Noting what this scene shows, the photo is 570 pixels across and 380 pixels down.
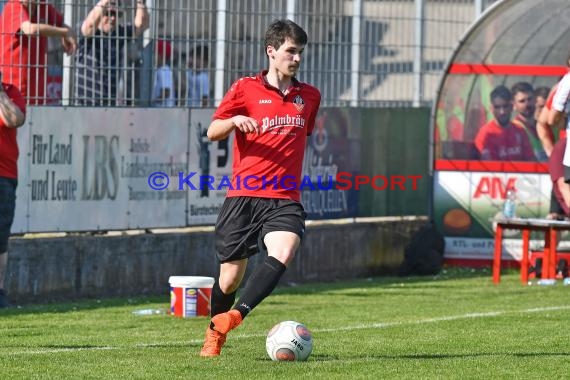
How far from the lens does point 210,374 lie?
28.5ft

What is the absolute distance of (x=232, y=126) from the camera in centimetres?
951

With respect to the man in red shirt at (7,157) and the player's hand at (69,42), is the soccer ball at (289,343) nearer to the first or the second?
the man in red shirt at (7,157)

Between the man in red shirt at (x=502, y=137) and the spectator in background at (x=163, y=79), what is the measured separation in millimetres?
4754

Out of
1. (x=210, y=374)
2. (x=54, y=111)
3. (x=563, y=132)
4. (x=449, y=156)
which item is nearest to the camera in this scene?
(x=210, y=374)

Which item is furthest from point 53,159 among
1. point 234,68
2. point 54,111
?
point 234,68

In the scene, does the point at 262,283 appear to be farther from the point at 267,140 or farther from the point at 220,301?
the point at 267,140

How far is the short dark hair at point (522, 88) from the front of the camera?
62.5 feet

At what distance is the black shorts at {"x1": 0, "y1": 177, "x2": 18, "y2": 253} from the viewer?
13.5m

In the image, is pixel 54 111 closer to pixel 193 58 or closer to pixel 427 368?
pixel 193 58

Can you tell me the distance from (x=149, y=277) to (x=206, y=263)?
3.04 ft

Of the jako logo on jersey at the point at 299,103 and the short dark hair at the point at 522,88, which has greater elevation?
the short dark hair at the point at 522,88

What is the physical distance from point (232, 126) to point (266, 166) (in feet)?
1.44

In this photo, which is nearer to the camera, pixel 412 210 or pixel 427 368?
pixel 427 368

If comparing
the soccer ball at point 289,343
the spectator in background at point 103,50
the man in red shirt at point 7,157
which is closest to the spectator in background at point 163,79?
the spectator in background at point 103,50
